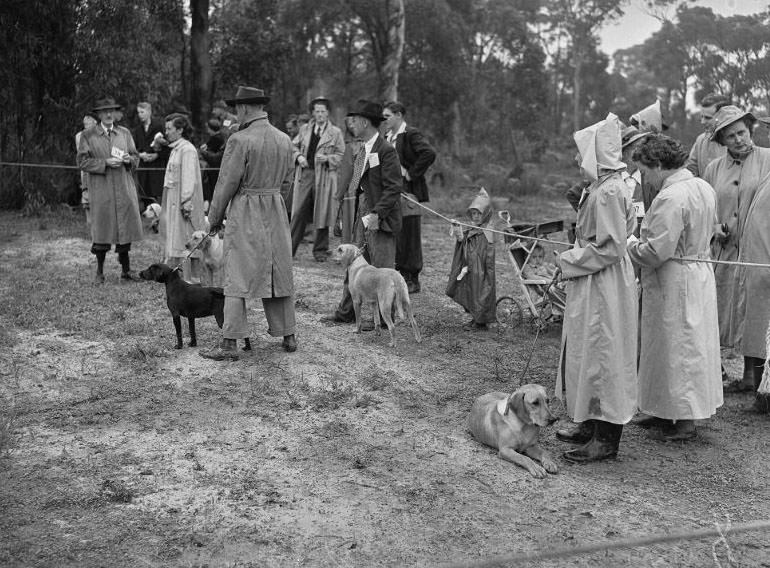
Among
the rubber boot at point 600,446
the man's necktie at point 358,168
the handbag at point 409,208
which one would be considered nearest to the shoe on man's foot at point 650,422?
the rubber boot at point 600,446

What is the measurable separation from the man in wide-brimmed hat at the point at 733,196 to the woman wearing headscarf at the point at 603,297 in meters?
1.81

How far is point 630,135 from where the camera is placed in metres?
7.14

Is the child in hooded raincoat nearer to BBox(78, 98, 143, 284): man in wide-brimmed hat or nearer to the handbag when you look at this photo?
the handbag

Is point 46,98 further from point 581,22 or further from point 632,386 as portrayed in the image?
point 581,22

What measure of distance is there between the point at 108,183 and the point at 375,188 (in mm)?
3592

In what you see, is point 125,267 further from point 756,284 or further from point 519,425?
point 756,284

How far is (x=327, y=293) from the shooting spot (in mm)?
9797

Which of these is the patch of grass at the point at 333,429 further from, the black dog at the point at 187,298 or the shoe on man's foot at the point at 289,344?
the black dog at the point at 187,298

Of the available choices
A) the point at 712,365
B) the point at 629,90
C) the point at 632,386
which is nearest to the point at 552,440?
→ the point at 632,386

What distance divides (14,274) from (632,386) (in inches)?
317

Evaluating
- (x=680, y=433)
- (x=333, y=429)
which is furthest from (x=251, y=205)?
(x=680, y=433)

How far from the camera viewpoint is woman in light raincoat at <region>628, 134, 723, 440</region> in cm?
518

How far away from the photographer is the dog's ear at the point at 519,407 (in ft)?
16.3

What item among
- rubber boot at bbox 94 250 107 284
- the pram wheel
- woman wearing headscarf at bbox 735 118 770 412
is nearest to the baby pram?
the pram wheel
